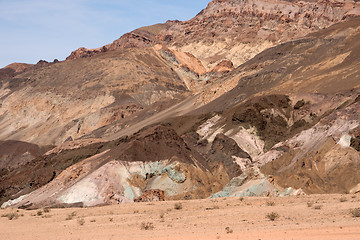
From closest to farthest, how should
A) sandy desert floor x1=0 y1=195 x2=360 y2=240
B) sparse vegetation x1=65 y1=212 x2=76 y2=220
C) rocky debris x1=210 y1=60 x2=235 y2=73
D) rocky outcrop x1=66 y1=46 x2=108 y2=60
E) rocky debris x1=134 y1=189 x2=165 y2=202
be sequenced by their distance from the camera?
sandy desert floor x1=0 y1=195 x2=360 y2=240 < sparse vegetation x1=65 y1=212 x2=76 y2=220 < rocky debris x1=134 y1=189 x2=165 y2=202 < rocky debris x1=210 y1=60 x2=235 y2=73 < rocky outcrop x1=66 y1=46 x2=108 y2=60

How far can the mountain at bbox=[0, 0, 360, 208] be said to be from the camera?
4000cm

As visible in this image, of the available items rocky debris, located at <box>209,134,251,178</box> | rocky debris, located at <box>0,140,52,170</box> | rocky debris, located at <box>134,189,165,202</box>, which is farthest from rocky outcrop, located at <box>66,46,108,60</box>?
rocky debris, located at <box>134,189,165,202</box>

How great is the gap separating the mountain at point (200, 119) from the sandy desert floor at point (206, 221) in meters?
10.3

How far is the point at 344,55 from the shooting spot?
226ft

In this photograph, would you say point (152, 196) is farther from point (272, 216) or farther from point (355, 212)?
point (355, 212)

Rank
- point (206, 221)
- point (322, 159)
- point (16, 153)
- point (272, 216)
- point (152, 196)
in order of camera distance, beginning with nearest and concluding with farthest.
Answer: point (272, 216), point (206, 221), point (152, 196), point (322, 159), point (16, 153)

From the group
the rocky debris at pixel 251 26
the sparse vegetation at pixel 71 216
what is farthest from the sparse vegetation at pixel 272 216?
the rocky debris at pixel 251 26

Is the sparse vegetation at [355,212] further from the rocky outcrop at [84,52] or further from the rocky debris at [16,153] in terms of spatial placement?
the rocky outcrop at [84,52]

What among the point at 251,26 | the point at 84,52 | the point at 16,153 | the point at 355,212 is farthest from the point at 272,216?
the point at 84,52

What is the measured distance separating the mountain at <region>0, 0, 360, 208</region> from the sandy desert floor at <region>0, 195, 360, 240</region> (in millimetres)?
10312

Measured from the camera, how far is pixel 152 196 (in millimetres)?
37906

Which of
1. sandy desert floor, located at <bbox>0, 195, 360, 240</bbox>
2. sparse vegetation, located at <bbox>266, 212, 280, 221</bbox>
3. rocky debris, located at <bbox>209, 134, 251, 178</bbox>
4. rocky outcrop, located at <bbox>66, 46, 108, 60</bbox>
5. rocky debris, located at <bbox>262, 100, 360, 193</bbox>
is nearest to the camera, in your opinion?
sandy desert floor, located at <bbox>0, 195, 360, 240</bbox>

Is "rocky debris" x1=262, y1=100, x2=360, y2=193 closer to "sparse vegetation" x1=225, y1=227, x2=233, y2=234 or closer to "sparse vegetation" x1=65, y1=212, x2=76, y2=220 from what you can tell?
"sparse vegetation" x1=65, y1=212, x2=76, y2=220

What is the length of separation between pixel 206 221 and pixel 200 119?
47.8 m
